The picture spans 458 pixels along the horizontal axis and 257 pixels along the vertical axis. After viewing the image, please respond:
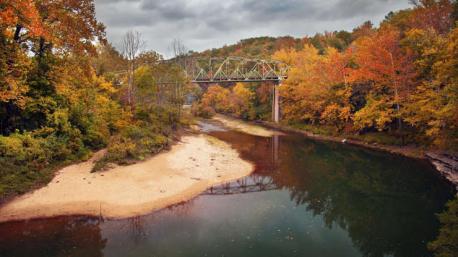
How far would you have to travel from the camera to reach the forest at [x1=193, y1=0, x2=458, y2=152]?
80.7 ft

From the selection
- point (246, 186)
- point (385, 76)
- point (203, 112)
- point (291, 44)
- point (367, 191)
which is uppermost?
point (291, 44)

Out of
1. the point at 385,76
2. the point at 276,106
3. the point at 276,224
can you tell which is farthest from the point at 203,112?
the point at 276,224

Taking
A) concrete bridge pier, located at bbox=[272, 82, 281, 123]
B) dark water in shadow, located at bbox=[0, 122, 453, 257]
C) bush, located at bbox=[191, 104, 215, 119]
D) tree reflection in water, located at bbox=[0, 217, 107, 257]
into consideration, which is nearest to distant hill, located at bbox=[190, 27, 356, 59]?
concrete bridge pier, located at bbox=[272, 82, 281, 123]

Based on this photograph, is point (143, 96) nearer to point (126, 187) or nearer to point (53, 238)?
point (126, 187)

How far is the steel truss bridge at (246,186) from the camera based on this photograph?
20.2 metres

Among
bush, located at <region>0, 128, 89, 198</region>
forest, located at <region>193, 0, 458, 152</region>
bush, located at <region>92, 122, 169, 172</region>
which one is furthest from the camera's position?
forest, located at <region>193, 0, 458, 152</region>

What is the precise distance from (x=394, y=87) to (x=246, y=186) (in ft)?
70.0

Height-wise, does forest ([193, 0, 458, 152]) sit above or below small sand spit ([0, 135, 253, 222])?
above

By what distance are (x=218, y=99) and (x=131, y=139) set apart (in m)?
58.0

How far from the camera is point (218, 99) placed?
84625 mm

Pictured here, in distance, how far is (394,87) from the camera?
105 ft

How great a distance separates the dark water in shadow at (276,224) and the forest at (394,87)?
20.2 ft

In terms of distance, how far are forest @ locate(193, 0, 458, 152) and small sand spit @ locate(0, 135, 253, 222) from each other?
53.5 ft

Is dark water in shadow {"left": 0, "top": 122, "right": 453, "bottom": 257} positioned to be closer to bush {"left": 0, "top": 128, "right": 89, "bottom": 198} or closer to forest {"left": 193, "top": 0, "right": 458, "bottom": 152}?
bush {"left": 0, "top": 128, "right": 89, "bottom": 198}
